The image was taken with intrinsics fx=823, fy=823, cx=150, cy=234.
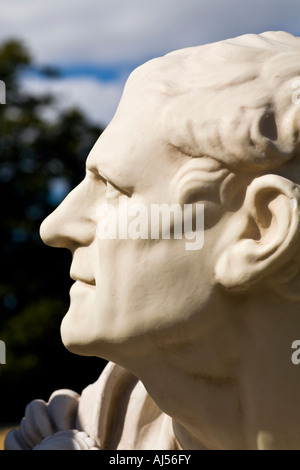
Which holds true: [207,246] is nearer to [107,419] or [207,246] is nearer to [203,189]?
[203,189]

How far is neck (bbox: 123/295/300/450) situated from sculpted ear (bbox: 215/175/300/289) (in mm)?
112

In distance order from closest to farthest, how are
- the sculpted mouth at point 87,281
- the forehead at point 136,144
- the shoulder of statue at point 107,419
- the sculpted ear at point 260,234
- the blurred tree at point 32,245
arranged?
the sculpted ear at point 260,234, the forehead at point 136,144, the sculpted mouth at point 87,281, the shoulder of statue at point 107,419, the blurred tree at point 32,245

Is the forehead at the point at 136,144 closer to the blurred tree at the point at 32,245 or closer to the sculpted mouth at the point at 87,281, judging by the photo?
the sculpted mouth at the point at 87,281

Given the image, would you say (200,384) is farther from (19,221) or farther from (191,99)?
(19,221)

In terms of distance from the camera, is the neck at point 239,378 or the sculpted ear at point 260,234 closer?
the sculpted ear at point 260,234

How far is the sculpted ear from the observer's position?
2.18 meters

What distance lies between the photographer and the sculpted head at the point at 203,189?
7.21ft

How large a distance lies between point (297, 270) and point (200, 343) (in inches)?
13.5

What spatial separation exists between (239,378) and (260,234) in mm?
434

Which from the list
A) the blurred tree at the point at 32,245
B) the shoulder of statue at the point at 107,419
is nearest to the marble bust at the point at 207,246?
the shoulder of statue at the point at 107,419

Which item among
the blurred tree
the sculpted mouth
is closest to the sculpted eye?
the sculpted mouth

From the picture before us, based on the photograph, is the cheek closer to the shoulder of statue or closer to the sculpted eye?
the sculpted eye

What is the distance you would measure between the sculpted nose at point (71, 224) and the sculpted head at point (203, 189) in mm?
104
